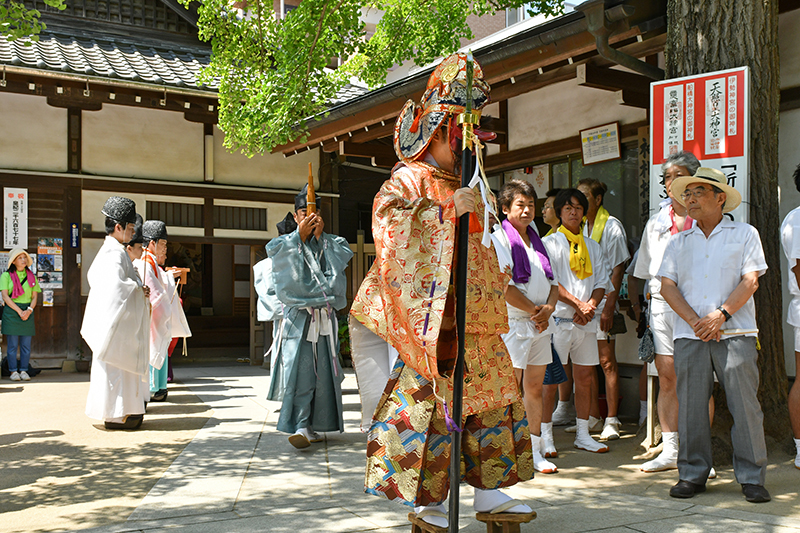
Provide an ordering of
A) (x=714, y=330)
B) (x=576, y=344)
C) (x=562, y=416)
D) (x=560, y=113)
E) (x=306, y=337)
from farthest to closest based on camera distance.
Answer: (x=560, y=113) < (x=562, y=416) < (x=306, y=337) < (x=576, y=344) < (x=714, y=330)

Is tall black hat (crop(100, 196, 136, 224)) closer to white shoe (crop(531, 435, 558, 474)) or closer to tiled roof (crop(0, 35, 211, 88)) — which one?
white shoe (crop(531, 435, 558, 474))

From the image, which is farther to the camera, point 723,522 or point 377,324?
point 723,522

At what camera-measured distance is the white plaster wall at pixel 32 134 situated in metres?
9.88

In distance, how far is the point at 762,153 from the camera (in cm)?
444

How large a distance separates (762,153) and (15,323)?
30.8ft

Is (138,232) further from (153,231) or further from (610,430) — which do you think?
(610,430)

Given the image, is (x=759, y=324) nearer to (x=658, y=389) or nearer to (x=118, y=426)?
(x=658, y=389)

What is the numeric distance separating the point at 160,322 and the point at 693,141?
561cm

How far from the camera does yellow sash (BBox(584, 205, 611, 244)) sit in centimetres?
580

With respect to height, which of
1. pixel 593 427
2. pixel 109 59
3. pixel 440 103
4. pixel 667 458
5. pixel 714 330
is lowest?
pixel 593 427

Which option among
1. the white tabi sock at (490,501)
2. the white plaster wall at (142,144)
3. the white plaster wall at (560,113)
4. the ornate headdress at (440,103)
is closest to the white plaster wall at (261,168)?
the white plaster wall at (142,144)

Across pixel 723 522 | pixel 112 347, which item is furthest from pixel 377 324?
pixel 112 347

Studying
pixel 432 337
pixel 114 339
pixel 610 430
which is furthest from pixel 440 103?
pixel 114 339

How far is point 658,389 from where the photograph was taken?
15.8 ft
